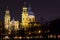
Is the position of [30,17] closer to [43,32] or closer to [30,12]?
[30,12]

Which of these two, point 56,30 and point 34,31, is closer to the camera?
point 56,30

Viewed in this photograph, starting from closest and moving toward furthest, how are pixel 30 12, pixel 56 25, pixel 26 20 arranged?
1. pixel 56 25
2. pixel 26 20
3. pixel 30 12

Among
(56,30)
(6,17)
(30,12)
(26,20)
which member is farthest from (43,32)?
(6,17)

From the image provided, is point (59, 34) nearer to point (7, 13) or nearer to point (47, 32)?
point (47, 32)

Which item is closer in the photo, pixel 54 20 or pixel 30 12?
pixel 54 20

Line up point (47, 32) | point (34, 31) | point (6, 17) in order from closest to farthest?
Result: point (47, 32), point (34, 31), point (6, 17)

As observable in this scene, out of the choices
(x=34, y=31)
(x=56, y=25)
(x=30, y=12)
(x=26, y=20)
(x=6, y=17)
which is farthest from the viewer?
(x=6, y=17)

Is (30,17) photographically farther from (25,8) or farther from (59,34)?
(59,34)

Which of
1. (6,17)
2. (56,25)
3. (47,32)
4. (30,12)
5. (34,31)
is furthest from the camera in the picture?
(6,17)

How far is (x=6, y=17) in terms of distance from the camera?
446 ft

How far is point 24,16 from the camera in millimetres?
111500

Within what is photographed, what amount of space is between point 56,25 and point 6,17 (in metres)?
78.2

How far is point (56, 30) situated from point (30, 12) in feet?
196

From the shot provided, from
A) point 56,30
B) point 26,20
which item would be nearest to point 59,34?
point 56,30
